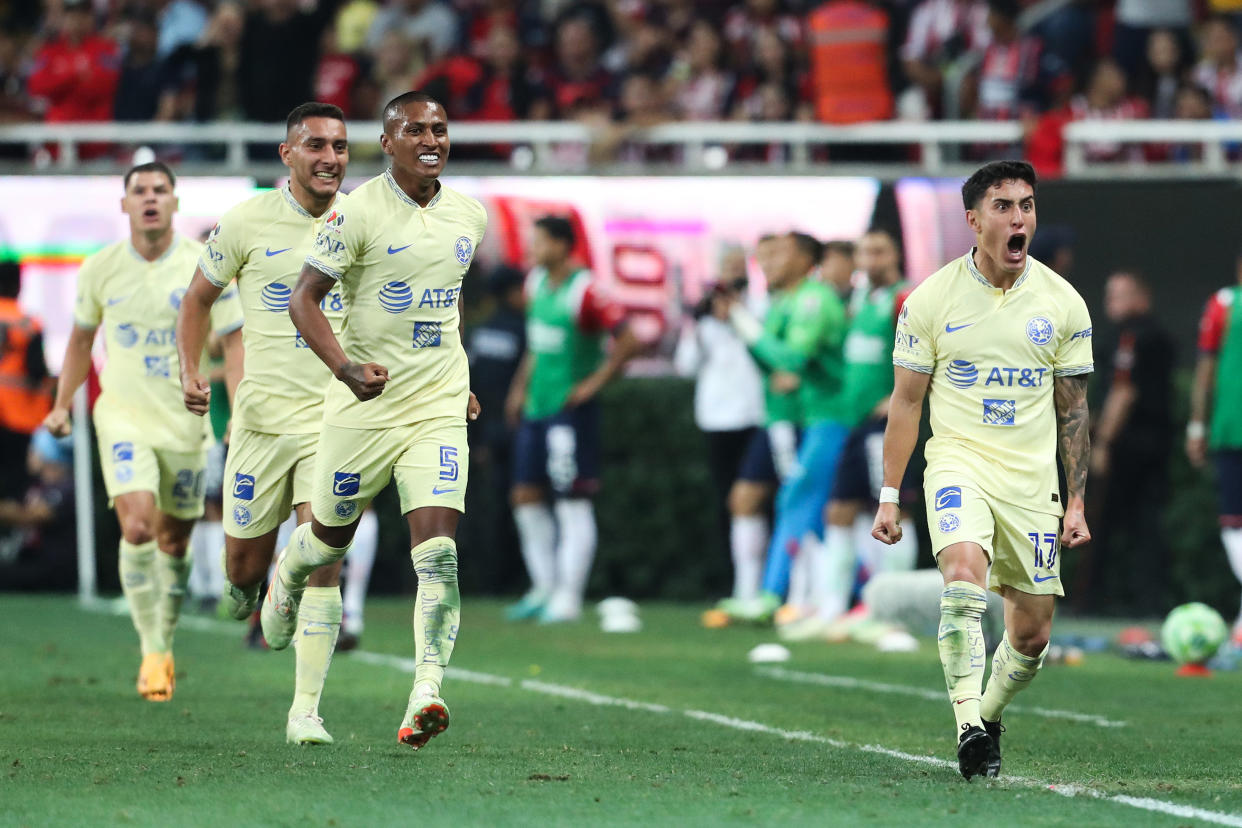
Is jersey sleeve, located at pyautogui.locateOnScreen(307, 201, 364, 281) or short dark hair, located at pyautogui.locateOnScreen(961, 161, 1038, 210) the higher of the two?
short dark hair, located at pyautogui.locateOnScreen(961, 161, 1038, 210)

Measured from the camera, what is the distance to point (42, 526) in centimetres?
1797

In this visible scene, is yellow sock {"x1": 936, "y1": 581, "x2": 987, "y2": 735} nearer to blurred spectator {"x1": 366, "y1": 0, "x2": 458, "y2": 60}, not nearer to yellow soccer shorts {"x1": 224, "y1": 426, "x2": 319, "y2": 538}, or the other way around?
yellow soccer shorts {"x1": 224, "y1": 426, "x2": 319, "y2": 538}

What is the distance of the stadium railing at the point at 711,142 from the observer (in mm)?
16969

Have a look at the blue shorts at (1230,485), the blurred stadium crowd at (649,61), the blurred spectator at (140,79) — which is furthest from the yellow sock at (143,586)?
the blurred spectator at (140,79)

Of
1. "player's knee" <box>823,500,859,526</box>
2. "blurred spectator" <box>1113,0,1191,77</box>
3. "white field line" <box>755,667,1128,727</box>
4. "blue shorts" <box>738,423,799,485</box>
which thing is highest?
"blurred spectator" <box>1113,0,1191,77</box>

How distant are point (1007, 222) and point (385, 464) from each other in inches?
99.6

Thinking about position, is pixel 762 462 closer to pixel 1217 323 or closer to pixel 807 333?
pixel 807 333

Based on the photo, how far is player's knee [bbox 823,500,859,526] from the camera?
14211mm

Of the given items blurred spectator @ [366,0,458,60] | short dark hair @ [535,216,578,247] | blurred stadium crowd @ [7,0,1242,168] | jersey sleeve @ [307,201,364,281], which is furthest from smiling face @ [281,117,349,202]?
blurred spectator @ [366,0,458,60]

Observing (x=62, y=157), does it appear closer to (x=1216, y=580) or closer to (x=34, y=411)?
(x=34, y=411)

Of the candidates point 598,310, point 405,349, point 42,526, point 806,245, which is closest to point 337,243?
→ point 405,349

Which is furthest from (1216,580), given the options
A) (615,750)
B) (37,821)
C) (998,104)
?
(37,821)

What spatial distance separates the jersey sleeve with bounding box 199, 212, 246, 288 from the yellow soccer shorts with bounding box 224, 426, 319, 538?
0.68 m

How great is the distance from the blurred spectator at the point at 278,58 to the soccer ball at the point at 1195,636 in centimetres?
975
